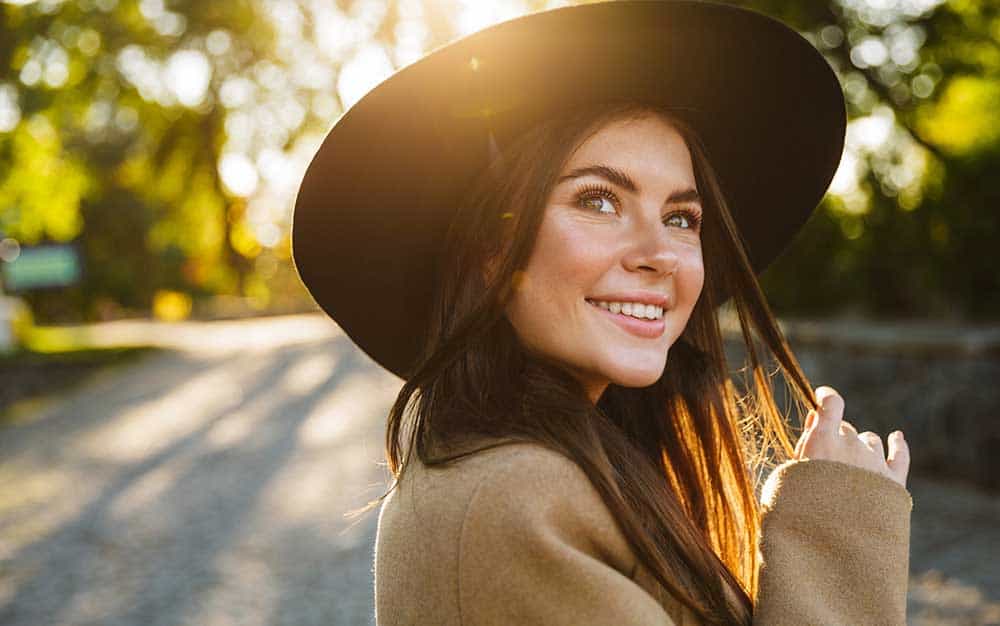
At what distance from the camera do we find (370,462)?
25.9ft

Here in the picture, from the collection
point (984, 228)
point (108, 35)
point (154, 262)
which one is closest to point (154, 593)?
point (984, 228)

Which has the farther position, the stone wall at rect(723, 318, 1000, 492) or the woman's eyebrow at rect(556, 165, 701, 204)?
the stone wall at rect(723, 318, 1000, 492)

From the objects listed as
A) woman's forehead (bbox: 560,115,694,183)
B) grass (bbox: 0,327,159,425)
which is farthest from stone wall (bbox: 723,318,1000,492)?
grass (bbox: 0,327,159,425)

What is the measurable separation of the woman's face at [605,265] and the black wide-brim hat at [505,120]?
5.2 inches

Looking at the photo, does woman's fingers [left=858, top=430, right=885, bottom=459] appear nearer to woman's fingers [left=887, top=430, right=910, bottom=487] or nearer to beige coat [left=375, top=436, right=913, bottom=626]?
woman's fingers [left=887, top=430, right=910, bottom=487]

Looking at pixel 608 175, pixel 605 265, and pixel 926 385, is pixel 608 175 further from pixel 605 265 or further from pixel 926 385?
pixel 926 385

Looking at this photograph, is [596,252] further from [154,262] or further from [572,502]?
[154,262]

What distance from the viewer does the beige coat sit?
1226mm

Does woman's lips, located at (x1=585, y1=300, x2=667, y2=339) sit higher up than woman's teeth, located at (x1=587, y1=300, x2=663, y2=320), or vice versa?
woman's teeth, located at (x1=587, y1=300, x2=663, y2=320)

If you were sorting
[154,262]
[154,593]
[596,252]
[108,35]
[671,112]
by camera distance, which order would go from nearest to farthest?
[596,252], [671,112], [154,593], [108,35], [154,262]

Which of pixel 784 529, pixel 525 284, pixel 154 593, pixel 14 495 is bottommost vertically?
pixel 14 495

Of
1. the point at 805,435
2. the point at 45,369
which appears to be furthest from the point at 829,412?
the point at 45,369

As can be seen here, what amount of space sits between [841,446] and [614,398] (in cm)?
49

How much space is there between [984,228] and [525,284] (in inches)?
259
